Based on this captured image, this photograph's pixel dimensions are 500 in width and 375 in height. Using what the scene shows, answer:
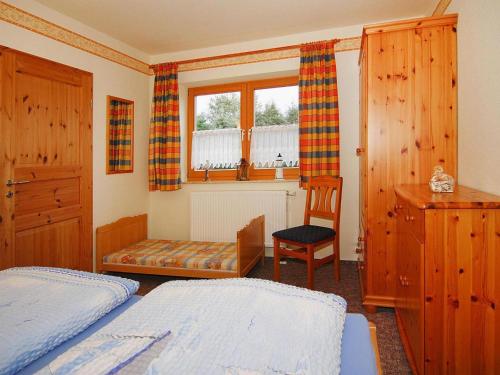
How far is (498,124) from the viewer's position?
1.71 metres

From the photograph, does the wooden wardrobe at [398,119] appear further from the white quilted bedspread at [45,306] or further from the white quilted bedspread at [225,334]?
the white quilted bedspread at [45,306]

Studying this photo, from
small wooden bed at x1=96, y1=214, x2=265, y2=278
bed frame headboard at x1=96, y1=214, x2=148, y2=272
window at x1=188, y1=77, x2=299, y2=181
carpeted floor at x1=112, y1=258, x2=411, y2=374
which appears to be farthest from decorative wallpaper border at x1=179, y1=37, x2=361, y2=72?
carpeted floor at x1=112, y1=258, x2=411, y2=374

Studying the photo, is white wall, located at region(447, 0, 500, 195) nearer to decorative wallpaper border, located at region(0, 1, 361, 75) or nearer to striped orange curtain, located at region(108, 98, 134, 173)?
decorative wallpaper border, located at region(0, 1, 361, 75)

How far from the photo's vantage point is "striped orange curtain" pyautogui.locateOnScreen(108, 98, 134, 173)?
12.5ft

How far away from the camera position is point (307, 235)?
9.71 ft

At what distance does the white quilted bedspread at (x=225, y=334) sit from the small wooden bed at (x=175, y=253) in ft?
5.28

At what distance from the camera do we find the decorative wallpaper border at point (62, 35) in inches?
104

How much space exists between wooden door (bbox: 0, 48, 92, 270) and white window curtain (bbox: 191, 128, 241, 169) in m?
1.33

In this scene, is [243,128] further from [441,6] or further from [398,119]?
[441,6]

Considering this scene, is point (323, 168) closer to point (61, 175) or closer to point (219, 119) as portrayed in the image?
point (219, 119)

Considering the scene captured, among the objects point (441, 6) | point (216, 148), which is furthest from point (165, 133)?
point (441, 6)

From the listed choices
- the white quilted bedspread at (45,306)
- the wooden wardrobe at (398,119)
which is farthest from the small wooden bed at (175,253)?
the white quilted bedspread at (45,306)

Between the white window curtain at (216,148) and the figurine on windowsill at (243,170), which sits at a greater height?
the white window curtain at (216,148)

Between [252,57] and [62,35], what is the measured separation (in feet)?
6.39
